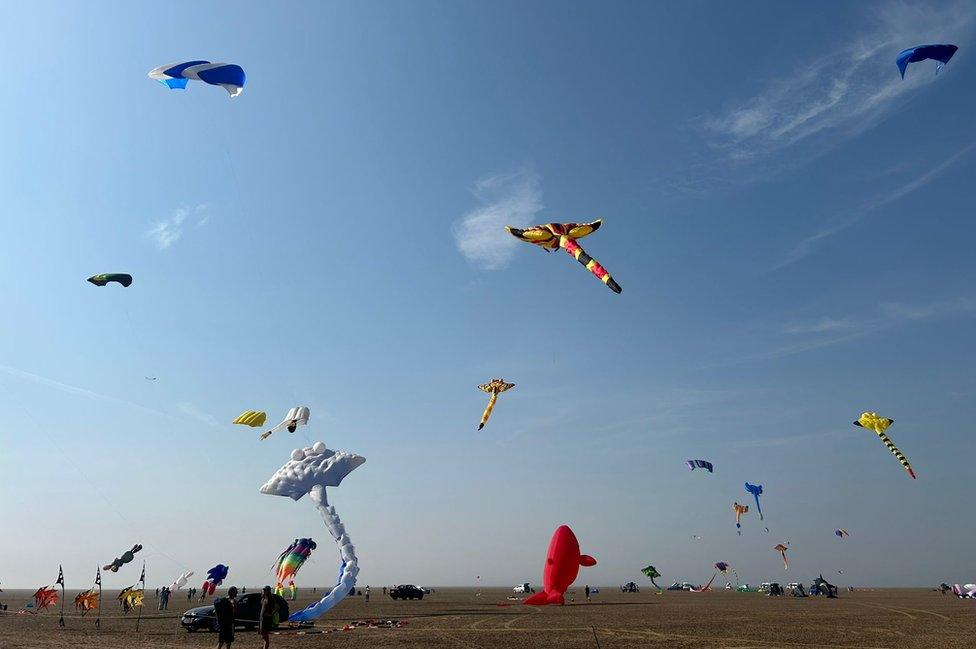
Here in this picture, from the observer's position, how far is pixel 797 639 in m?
23.5

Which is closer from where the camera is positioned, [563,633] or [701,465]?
[563,633]

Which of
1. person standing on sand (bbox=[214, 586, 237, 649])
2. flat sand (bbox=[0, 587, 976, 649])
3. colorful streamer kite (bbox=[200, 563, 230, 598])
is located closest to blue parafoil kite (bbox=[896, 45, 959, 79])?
flat sand (bbox=[0, 587, 976, 649])

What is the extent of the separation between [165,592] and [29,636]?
24.2 metres

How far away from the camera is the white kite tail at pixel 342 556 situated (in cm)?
2356

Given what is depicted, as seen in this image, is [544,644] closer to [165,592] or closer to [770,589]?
[165,592]

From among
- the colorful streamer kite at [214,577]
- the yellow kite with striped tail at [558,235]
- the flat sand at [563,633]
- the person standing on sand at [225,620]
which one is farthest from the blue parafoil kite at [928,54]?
the colorful streamer kite at [214,577]

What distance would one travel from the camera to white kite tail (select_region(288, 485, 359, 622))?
23.6 m

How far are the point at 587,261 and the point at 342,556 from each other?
15.4 metres

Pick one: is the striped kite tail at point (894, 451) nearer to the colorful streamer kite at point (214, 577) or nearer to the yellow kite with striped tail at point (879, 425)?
the yellow kite with striped tail at point (879, 425)

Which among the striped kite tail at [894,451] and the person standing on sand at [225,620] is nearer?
the person standing on sand at [225,620]

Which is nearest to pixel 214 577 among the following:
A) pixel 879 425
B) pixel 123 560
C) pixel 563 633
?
pixel 123 560

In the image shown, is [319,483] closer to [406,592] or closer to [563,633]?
[563,633]

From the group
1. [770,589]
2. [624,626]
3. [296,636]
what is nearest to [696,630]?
[624,626]

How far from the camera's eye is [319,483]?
25.0 meters
